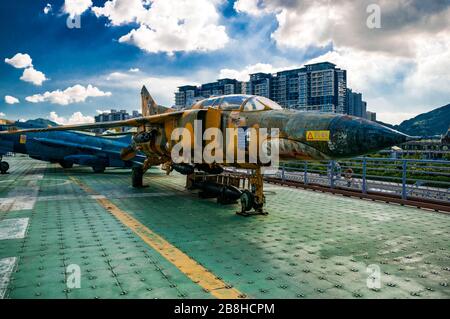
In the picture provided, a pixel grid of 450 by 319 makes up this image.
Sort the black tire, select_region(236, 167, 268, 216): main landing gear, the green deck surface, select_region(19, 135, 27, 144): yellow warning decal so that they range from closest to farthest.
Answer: the green deck surface
select_region(236, 167, 268, 216): main landing gear
the black tire
select_region(19, 135, 27, 144): yellow warning decal

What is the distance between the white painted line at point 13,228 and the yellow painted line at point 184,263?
6.87ft

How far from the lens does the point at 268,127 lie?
736 cm

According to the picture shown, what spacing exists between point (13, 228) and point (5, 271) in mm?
2899

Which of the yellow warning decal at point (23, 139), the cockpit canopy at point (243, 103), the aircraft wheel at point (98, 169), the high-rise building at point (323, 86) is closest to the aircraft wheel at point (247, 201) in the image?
the cockpit canopy at point (243, 103)

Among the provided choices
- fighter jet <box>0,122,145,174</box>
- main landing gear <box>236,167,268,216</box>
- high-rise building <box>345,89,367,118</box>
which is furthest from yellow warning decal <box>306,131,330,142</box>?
high-rise building <box>345,89,367,118</box>

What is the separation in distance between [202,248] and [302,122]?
3.14m

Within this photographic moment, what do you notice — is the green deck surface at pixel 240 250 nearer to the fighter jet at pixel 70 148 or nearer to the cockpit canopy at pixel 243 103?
the cockpit canopy at pixel 243 103

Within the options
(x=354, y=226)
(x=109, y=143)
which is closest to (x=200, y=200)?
(x=354, y=226)

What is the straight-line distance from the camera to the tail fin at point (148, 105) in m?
15.9

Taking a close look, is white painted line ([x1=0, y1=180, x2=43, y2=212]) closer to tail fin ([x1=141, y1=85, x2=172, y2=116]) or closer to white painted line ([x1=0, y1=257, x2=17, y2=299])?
white painted line ([x1=0, y1=257, x2=17, y2=299])

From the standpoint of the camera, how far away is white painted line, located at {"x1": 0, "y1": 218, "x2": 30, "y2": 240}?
668 cm

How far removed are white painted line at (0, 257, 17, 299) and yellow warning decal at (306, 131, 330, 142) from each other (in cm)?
530

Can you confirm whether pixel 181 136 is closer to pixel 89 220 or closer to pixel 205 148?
pixel 205 148

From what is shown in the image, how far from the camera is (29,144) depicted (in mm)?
21188
